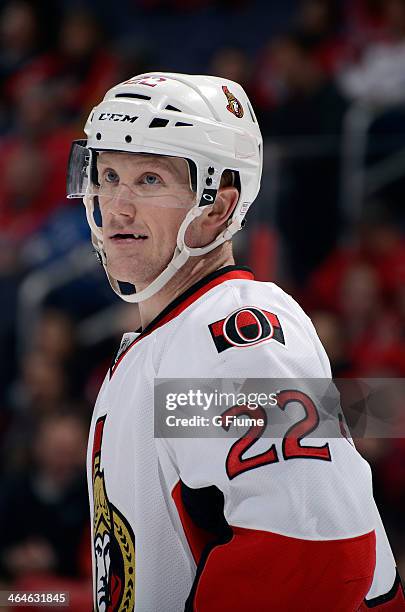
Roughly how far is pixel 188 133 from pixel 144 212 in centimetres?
17

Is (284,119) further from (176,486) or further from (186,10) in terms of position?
(176,486)

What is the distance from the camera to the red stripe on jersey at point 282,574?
1.69 meters

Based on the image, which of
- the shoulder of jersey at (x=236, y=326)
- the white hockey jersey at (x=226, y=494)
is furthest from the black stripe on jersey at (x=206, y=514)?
the shoulder of jersey at (x=236, y=326)

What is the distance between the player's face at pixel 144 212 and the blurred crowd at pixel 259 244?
155 centimetres

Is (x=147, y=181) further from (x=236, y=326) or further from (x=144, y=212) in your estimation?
(x=236, y=326)

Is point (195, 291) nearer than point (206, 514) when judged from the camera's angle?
No

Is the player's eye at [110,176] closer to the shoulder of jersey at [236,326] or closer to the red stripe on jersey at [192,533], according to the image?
the shoulder of jersey at [236,326]

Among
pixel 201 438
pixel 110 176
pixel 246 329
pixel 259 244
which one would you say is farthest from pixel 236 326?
pixel 259 244

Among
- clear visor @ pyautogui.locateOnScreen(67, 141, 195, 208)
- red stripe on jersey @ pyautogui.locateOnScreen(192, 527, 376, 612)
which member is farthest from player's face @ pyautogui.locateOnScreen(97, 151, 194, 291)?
red stripe on jersey @ pyautogui.locateOnScreen(192, 527, 376, 612)

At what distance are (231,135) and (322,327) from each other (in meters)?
2.36

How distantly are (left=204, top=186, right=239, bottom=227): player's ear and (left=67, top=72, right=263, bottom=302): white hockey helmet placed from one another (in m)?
0.01

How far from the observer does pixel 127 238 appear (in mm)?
2035

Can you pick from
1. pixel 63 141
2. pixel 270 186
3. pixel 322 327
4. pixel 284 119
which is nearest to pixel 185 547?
pixel 322 327

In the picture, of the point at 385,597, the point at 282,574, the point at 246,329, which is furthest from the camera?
the point at 385,597
